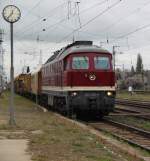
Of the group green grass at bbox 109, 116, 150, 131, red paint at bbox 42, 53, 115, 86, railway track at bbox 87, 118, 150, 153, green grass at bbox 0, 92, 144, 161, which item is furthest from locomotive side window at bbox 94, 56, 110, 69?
green grass at bbox 0, 92, 144, 161

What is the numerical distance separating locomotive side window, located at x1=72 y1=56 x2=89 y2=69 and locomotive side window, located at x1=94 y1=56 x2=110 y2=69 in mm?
408

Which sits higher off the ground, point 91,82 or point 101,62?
point 101,62

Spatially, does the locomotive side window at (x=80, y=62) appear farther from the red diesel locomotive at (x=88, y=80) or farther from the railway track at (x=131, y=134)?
the railway track at (x=131, y=134)

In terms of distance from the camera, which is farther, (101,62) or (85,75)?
(101,62)

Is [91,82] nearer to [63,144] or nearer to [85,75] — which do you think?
[85,75]

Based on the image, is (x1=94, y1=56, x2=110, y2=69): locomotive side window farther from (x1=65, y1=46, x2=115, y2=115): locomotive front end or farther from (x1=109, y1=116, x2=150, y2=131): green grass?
(x1=109, y1=116, x2=150, y2=131): green grass

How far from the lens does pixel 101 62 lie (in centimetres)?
2562

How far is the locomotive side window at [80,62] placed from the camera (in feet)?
83.1

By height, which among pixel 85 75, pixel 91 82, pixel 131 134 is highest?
pixel 85 75

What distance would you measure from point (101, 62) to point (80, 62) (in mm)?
964

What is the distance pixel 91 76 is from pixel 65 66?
1587 mm

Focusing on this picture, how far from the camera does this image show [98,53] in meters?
25.7

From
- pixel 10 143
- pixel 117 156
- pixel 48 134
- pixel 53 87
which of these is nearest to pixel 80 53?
pixel 53 87

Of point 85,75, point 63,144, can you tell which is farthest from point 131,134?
Result: point 85,75
